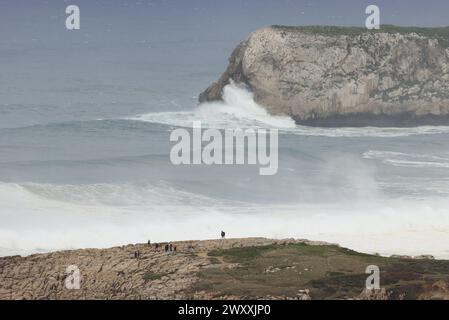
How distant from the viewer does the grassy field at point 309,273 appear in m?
54.4

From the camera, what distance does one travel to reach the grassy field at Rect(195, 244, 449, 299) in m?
54.4

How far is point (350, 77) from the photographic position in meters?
118

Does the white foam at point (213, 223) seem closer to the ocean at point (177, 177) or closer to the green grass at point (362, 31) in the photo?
the ocean at point (177, 177)

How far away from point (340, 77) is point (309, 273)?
A: 6203cm

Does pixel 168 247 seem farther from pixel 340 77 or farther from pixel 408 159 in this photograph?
pixel 340 77

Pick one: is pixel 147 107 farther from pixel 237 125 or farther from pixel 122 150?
pixel 122 150

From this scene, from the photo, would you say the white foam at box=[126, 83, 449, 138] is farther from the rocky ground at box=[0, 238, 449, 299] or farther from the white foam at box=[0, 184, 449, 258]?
the rocky ground at box=[0, 238, 449, 299]

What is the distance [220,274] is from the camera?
57656mm

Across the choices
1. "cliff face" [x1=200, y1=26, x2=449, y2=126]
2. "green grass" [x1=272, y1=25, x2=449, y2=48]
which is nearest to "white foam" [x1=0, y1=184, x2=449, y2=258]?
"cliff face" [x1=200, y1=26, x2=449, y2=126]

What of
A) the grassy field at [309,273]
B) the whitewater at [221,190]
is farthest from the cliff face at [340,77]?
the grassy field at [309,273]

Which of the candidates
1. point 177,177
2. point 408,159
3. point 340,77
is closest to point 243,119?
point 340,77

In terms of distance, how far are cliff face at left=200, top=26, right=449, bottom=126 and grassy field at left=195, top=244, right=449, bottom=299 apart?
5386 centimetres
